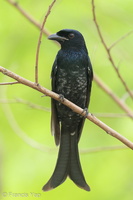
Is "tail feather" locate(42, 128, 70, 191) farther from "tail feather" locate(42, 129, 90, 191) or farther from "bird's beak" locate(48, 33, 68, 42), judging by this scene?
"bird's beak" locate(48, 33, 68, 42)

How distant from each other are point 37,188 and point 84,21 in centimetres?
189

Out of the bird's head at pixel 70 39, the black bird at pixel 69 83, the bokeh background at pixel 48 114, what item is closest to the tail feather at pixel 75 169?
the black bird at pixel 69 83

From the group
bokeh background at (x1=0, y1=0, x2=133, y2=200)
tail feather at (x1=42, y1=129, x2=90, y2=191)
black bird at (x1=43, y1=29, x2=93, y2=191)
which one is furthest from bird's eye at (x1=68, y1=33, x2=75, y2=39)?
tail feather at (x1=42, y1=129, x2=90, y2=191)

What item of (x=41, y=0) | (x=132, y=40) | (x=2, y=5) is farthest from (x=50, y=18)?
(x=132, y=40)

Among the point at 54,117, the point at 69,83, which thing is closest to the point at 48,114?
the point at 54,117

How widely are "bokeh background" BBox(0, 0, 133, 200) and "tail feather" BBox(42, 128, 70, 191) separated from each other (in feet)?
0.47

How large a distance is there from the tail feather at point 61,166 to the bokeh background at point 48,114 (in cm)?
14

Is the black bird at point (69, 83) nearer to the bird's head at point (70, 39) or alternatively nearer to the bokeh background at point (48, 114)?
the bird's head at point (70, 39)

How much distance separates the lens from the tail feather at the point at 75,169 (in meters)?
4.10

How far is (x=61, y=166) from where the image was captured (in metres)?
4.34

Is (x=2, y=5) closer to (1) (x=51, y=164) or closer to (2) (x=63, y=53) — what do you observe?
(2) (x=63, y=53)

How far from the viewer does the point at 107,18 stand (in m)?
5.29

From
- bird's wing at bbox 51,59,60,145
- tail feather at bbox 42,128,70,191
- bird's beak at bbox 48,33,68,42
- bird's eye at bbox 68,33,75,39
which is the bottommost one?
tail feather at bbox 42,128,70,191

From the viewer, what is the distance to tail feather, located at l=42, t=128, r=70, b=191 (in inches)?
158
